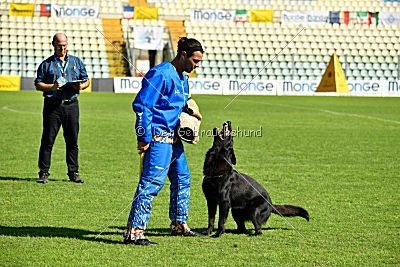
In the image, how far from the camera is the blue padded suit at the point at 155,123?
4.86 m

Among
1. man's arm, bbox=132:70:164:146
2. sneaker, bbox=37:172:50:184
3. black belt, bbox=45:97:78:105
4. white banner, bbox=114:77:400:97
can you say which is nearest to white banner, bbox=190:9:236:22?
white banner, bbox=114:77:400:97

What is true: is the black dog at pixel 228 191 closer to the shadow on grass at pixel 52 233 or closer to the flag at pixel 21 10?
the shadow on grass at pixel 52 233

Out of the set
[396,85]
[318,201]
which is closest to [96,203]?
[318,201]

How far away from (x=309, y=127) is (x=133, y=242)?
41.7 feet

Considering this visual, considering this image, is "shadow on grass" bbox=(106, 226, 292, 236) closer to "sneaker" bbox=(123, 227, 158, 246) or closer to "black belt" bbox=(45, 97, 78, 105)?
"sneaker" bbox=(123, 227, 158, 246)

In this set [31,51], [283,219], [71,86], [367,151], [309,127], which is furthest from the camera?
[31,51]

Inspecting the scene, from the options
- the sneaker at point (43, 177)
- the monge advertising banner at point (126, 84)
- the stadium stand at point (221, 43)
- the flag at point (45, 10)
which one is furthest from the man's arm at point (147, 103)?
the flag at point (45, 10)

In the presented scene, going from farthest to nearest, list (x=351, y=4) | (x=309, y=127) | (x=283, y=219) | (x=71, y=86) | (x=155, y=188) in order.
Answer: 1. (x=351, y=4)
2. (x=309, y=127)
3. (x=71, y=86)
4. (x=283, y=219)
5. (x=155, y=188)

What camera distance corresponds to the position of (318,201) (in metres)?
7.39

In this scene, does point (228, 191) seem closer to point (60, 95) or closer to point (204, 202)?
point (204, 202)

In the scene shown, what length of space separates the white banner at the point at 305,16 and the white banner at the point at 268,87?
26.1 ft

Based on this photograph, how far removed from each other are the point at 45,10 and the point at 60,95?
114ft

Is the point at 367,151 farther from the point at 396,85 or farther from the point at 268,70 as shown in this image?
the point at 268,70

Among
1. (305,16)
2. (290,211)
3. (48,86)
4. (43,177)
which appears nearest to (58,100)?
(48,86)
